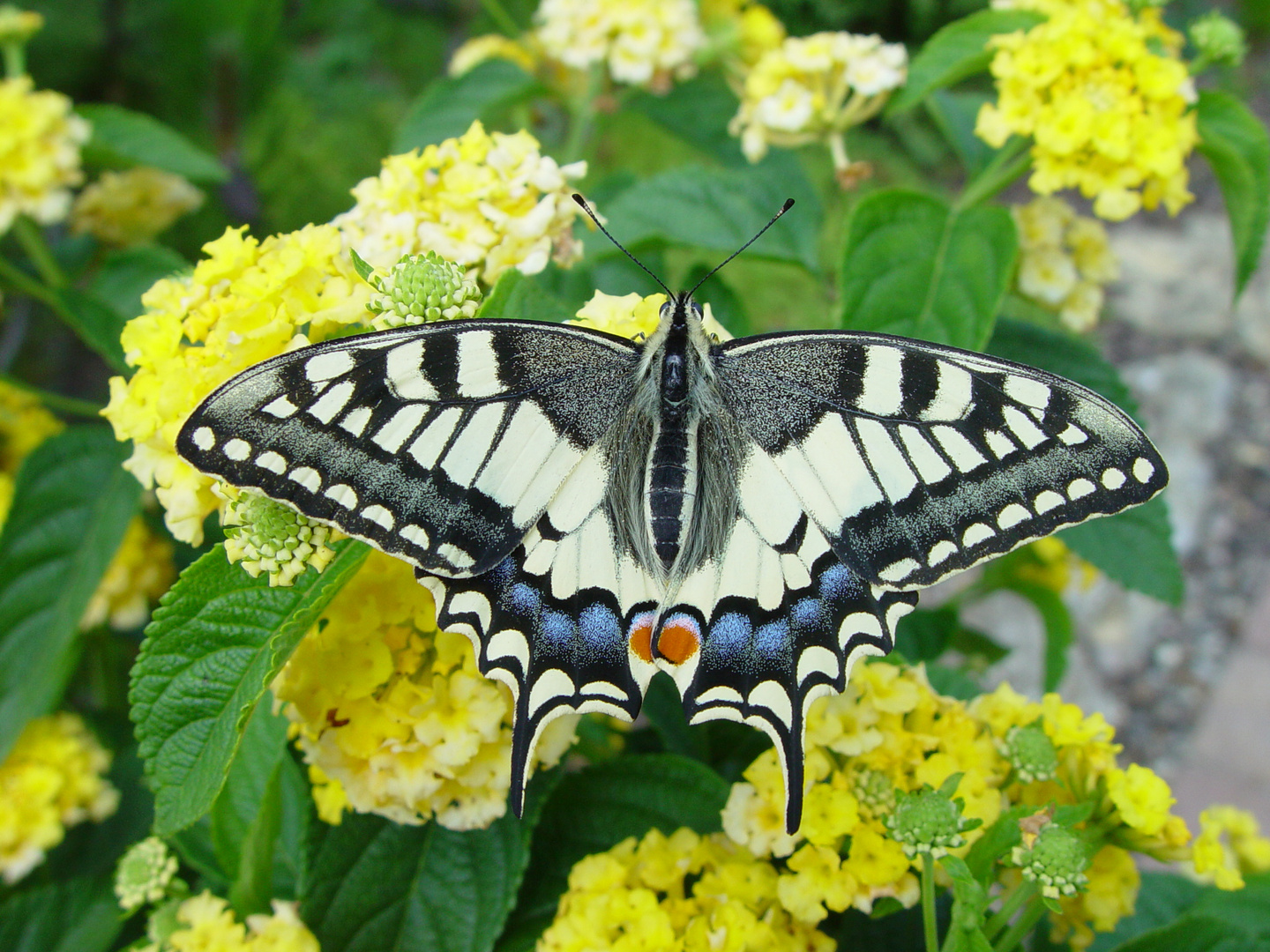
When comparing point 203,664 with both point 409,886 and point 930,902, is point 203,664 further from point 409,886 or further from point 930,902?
point 930,902

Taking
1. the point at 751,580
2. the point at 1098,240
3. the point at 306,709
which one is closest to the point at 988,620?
the point at 1098,240

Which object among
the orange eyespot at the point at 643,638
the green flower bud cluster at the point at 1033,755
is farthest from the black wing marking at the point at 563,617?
the green flower bud cluster at the point at 1033,755

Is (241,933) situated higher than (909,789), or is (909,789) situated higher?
(909,789)

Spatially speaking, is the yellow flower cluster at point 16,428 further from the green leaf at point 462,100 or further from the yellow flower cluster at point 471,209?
the yellow flower cluster at point 471,209

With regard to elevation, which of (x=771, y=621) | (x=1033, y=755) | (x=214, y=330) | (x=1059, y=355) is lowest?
(x=1033, y=755)

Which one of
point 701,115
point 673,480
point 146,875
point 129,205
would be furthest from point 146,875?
point 701,115

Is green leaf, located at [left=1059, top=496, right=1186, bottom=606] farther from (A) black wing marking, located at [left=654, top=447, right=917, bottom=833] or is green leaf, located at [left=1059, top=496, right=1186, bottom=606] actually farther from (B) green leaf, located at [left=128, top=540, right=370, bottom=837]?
(B) green leaf, located at [left=128, top=540, right=370, bottom=837]

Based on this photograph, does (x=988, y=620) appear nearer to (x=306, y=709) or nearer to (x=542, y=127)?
(x=542, y=127)
